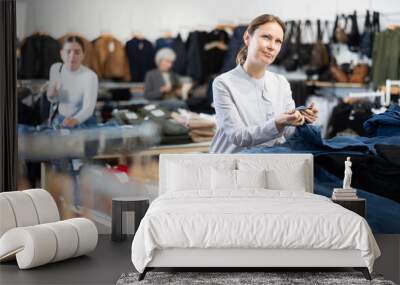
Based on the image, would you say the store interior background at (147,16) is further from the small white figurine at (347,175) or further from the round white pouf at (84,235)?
the small white figurine at (347,175)

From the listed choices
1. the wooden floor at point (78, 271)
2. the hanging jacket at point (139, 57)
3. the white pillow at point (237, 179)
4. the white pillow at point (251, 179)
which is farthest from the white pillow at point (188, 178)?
the hanging jacket at point (139, 57)

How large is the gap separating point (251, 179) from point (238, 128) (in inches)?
36.5

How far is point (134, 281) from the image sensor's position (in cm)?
554

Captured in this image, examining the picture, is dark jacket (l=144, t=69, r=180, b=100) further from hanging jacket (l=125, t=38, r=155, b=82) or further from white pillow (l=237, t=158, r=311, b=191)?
white pillow (l=237, t=158, r=311, b=191)

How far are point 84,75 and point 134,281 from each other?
3.33 m

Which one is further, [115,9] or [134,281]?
[115,9]

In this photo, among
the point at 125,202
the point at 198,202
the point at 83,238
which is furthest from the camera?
the point at 125,202

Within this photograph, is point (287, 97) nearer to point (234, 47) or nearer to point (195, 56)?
point (234, 47)

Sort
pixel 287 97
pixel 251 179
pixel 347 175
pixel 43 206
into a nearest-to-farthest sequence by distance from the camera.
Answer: pixel 43 206, pixel 251 179, pixel 347 175, pixel 287 97

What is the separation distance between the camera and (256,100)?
792 cm

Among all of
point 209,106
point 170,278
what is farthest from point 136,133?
point 170,278

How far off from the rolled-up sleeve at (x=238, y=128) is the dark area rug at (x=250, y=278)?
2.36 meters

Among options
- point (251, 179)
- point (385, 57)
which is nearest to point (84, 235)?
point (251, 179)

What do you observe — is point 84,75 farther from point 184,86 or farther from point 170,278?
point 170,278
